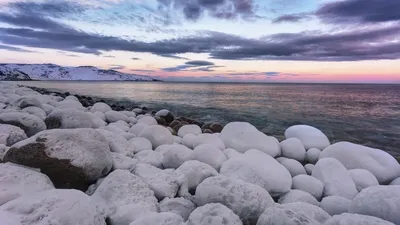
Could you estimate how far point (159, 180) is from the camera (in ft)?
13.6

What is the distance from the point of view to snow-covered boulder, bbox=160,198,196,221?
3631 millimetres

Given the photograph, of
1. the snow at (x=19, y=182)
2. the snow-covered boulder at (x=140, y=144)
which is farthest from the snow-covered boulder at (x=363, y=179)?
the snow at (x=19, y=182)

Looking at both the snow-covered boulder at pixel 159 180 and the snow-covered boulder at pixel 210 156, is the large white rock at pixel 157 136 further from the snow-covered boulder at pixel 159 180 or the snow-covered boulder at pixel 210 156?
the snow-covered boulder at pixel 159 180

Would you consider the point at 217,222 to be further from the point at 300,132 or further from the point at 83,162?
the point at 300,132

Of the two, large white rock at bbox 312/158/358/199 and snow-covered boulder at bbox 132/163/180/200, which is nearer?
snow-covered boulder at bbox 132/163/180/200

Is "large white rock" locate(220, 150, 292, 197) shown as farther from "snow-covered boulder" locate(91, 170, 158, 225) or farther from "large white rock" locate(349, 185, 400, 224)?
"snow-covered boulder" locate(91, 170, 158, 225)

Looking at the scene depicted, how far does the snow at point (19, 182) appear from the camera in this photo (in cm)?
307

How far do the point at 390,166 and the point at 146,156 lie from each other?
467 cm

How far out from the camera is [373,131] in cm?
1302

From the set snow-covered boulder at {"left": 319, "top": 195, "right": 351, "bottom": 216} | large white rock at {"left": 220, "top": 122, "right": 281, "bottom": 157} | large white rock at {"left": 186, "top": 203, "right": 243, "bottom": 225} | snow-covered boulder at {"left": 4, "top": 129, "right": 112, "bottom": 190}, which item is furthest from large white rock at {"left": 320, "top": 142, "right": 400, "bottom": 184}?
snow-covered boulder at {"left": 4, "top": 129, "right": 112, "bottom": 190}

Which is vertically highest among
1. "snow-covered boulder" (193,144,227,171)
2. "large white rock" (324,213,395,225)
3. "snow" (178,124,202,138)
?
"large white rock" (324,213,395,225)

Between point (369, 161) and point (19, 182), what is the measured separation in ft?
19.3

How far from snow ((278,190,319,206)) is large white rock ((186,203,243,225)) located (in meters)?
1.49

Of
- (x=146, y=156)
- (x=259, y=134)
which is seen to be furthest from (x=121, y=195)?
(x=259, y=134)
